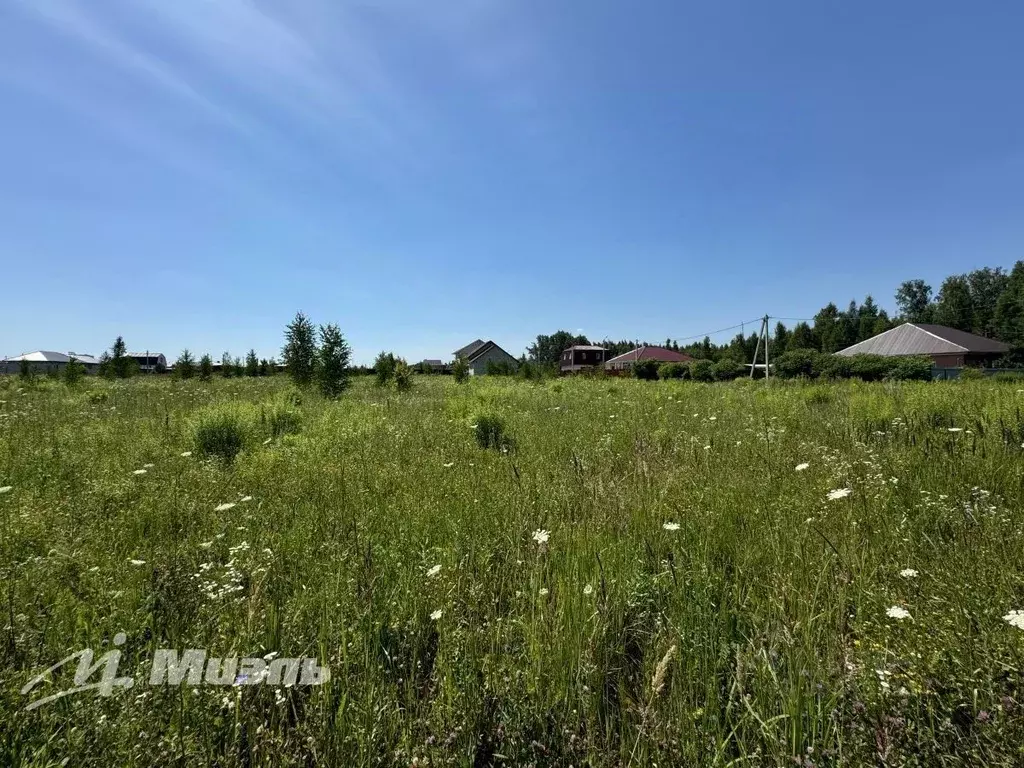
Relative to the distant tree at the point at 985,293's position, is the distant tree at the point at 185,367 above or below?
below

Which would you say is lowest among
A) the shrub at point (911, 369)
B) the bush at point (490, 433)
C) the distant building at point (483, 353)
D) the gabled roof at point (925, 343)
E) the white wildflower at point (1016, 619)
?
the white wildflower at point (1016, 619)

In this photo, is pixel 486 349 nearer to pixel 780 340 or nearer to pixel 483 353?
pixel 483 353

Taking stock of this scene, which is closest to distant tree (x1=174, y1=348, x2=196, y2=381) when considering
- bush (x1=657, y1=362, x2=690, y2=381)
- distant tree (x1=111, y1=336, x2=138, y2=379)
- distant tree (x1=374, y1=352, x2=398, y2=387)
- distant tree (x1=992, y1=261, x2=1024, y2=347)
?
distant tree (x1=111, y1=336, x2=138, y2=379)

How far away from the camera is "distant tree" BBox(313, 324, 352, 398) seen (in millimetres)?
13953

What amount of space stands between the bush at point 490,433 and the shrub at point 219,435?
2.87m

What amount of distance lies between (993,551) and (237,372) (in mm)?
43406

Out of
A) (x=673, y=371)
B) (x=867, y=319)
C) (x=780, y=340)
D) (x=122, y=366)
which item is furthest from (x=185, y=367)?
(x=867, y=319)

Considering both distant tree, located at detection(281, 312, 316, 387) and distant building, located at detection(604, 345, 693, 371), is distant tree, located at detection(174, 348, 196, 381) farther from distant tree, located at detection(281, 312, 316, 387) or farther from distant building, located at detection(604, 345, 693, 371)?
distant building, located at detection(604, 345, 693, 371)

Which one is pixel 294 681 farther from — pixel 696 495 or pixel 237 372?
pixel 237 372

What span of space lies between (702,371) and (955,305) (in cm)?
6602

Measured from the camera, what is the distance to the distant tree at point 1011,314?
54378mm

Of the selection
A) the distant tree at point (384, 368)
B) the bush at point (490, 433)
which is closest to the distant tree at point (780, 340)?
the distant tree at point (384, 368)

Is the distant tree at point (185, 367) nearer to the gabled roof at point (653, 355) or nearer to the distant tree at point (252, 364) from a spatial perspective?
the distant tree at point (252, 364)

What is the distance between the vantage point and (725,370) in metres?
34.7
